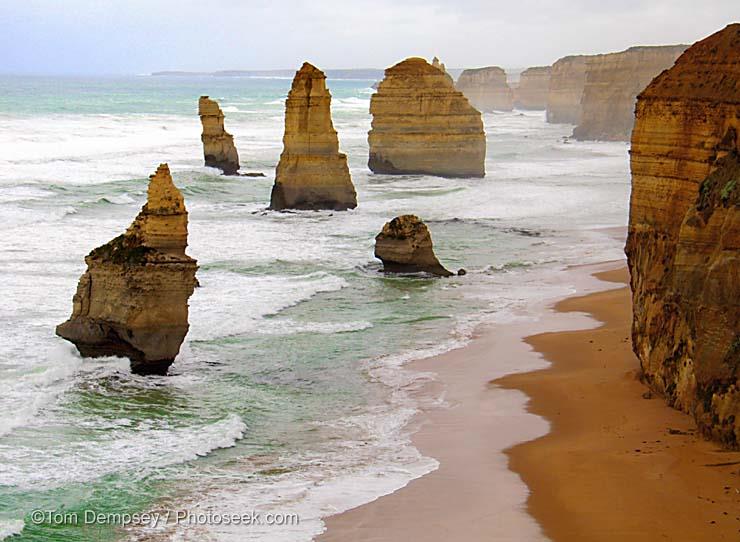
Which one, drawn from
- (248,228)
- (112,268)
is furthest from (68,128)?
(112,268)

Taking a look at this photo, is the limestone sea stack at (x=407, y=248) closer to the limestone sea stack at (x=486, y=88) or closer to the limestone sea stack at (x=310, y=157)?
the limestone sea stack at (x=310, y=157)

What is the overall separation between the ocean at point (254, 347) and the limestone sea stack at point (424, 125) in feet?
8.79

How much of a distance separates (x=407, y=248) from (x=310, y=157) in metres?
12.8

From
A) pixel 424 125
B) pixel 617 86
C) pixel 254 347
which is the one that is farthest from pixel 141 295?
pixel 617 86

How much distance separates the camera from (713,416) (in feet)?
40.5

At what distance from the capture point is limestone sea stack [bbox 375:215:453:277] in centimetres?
2552

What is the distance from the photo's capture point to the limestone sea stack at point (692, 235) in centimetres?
1223

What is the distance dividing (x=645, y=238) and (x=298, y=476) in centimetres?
625

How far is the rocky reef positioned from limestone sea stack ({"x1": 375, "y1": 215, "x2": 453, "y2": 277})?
449ft

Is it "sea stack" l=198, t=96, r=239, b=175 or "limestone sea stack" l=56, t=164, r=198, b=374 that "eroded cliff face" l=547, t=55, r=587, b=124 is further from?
"limestone sea stack" l=56, t=164, r=198, b=374

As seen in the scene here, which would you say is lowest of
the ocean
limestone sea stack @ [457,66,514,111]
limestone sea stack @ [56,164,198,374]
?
the ocean

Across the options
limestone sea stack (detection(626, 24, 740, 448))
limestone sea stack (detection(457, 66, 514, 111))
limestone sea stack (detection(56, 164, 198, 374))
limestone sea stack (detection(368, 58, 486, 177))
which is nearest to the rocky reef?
limestone sea stack (detection(457, 66, 514, 111))

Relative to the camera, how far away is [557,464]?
12492 millimetres

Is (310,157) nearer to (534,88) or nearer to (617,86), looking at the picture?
(617,86)
